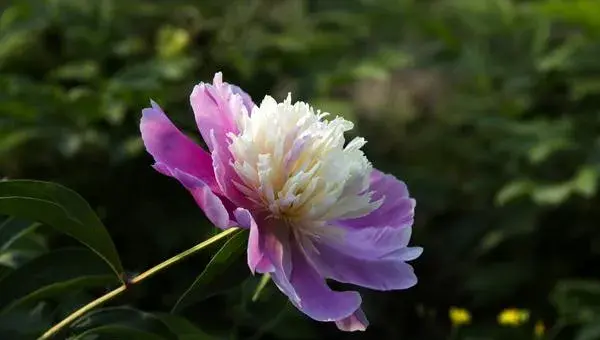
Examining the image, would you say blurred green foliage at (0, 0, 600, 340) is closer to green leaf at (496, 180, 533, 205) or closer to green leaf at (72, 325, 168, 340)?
green leaf at (496, 180, 533, 205)

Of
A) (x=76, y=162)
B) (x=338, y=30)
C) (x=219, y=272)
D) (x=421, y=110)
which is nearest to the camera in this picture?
(x=219, y=272)

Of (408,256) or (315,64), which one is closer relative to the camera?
(408,256)

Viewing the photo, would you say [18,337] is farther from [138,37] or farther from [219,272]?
[138,37]

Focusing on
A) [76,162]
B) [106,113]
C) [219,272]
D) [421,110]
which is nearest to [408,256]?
[219,272]

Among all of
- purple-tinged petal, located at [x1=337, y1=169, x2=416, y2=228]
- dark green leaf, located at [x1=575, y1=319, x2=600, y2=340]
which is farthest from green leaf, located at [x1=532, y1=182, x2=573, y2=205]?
purple-tinged petal, located at [x1=337, y1=169, x2=416, y2=228]

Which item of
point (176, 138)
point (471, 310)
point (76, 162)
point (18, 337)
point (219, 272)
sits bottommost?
point (471, 310)

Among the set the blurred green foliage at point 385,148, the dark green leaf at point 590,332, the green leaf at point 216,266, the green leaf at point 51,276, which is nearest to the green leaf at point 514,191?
the blurred green foliage at point 385,148
